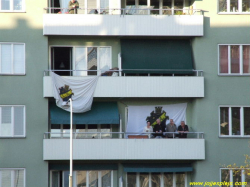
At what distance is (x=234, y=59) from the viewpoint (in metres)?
32.0

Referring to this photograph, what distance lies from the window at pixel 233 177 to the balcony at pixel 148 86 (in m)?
4.38

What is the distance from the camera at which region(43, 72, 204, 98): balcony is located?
103 feet

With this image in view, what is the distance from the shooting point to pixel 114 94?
1231 inches

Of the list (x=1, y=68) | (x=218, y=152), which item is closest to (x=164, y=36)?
(x=218, y=152)

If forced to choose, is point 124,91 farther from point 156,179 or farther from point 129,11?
point 156,179

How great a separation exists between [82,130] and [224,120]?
7911 millimetres

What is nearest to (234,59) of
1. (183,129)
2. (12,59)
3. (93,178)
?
(183,129)

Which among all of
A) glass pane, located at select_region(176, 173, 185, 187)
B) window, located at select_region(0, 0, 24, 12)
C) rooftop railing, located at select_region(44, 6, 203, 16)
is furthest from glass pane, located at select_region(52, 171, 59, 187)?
window, located at select_region(0, 0, 24, 12)

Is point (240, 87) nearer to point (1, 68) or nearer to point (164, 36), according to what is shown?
point (164, 36)

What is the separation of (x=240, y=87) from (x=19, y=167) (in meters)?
12.7

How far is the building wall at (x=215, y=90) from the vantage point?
103ft

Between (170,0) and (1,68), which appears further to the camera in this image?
(170,0)

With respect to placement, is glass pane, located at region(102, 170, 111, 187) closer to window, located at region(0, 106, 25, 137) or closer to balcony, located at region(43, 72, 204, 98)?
balcony, located at region(43, 72, 204, 98)

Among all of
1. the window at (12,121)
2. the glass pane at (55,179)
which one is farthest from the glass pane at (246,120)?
the window at (12,121)
